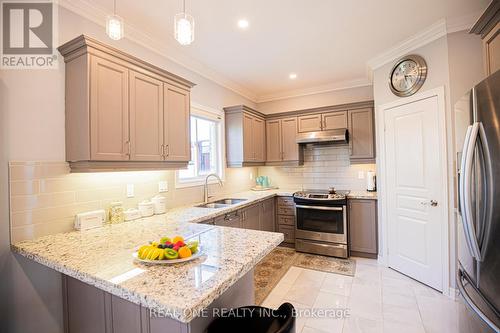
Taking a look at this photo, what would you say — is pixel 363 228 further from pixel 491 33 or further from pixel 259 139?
pixel 491 33

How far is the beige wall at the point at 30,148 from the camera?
5.12 feet

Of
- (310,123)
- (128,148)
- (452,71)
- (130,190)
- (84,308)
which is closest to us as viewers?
(84,308)

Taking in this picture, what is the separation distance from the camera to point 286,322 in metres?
0.95

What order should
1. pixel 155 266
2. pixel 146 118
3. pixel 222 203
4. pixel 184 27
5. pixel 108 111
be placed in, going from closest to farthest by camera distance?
1. pixel 155 266
2. pixel 184 27
3. pixel 108 111
4. pixel 146 118
5. pixel 222 203

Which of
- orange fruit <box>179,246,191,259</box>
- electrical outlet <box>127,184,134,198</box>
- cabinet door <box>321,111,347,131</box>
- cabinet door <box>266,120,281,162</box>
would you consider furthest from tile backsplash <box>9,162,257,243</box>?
cabinet door <box>321,111,347,131</box>

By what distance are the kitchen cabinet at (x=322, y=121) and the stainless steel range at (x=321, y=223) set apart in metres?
→ 1.09

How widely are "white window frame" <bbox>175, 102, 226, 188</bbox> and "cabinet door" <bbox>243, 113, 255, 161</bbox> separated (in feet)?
1.13

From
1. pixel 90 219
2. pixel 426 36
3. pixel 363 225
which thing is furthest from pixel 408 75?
pixel 90 219

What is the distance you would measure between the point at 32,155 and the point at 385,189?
364 cm

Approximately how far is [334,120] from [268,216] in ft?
6.25

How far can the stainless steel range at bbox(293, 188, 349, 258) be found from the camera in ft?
11.4

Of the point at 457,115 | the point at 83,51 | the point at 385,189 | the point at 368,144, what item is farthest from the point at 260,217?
the point at 83,51

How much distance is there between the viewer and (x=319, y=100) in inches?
173

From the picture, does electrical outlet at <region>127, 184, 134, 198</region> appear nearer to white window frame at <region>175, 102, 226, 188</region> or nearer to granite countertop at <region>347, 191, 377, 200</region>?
white window frame at <region>175, 102, 226, 188</region>
